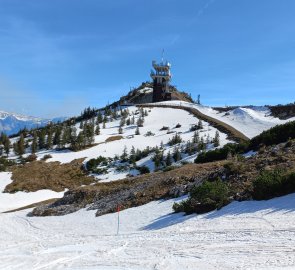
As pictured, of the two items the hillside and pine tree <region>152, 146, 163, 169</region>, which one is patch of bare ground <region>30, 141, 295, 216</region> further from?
pine tree <region>152, 146, 163, 169</region>

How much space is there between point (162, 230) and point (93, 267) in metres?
5.87

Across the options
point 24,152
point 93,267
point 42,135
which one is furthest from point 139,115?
point 93,267

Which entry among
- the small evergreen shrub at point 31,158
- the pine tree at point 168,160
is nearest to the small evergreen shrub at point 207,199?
the pine tree at point 168,160

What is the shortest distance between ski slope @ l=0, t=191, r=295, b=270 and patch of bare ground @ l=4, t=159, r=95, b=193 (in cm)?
3067

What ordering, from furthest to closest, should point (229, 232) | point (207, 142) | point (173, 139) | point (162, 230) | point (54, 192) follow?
point (173, 139) → point (207, 142) → point (54, 192) → point (162, 230) → point (229, 232)

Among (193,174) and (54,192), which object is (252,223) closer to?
(193,174)

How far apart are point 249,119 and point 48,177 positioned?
42.8 metres

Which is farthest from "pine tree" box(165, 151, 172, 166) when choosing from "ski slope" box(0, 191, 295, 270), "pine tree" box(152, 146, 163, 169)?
"ski slope" box(0, 191, 295, 270)

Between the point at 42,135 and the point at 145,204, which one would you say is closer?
the point at 145,204

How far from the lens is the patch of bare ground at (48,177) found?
54.5 metres

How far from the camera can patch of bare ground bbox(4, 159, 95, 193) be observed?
5446 cm

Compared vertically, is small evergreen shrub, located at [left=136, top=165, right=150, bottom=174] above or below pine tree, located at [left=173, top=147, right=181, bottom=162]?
below

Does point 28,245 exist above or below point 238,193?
below

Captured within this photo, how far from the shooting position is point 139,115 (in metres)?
95.8
